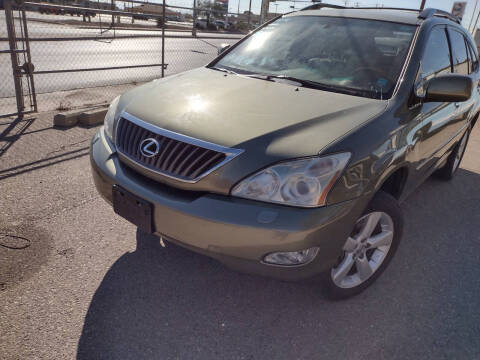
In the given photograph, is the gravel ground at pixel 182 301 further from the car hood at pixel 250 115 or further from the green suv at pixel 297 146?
the car hood at pixel 250 115

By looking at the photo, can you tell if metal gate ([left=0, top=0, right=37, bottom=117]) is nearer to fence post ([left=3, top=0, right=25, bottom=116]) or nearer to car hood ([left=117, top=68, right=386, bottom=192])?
fence post ([left=3, top=0, right=25, bottom=116])

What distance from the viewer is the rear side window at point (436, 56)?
3.02 m

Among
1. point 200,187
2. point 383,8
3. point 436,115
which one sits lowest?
point 200,187

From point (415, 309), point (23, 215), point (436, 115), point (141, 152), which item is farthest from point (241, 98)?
point (23, 215)

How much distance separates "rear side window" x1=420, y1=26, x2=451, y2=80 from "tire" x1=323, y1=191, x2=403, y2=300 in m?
1.08

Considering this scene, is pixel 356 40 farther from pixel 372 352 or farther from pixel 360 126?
pixel 372 352

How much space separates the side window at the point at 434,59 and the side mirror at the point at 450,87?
10 centimetres

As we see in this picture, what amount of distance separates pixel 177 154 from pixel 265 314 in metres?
1.12

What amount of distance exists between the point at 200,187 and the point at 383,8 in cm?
283

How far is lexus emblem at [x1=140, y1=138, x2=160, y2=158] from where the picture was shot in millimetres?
2289

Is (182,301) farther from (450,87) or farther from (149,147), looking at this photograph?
(450,87)

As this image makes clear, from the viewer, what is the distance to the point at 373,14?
3443mm

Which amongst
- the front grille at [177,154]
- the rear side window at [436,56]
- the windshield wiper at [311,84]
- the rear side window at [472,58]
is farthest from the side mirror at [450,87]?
the rear side window at [472,58]

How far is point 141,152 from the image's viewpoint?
234 centimetres
